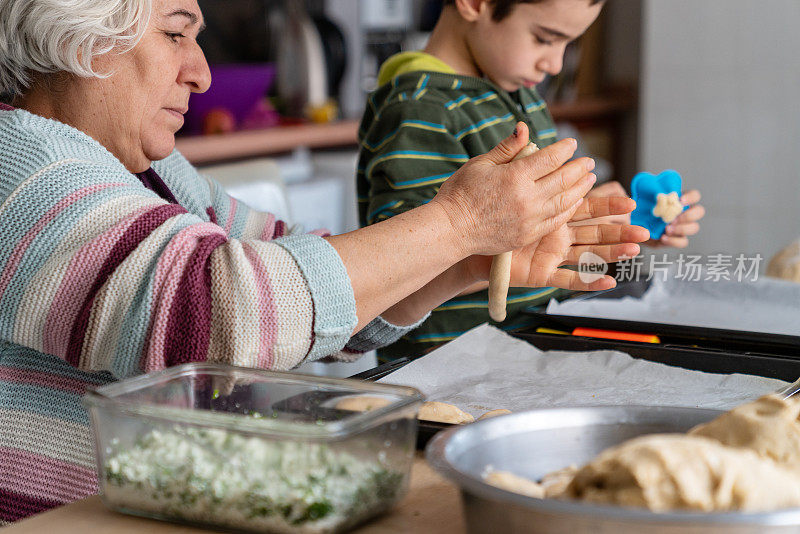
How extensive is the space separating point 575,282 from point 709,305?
53cm

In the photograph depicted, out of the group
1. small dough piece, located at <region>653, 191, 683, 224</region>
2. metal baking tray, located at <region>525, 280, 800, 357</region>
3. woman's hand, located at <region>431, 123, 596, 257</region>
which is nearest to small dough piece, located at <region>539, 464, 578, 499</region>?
woman's hand, located at <region>431, 123, 596, 257</region>

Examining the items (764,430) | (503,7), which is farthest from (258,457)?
(503,7)

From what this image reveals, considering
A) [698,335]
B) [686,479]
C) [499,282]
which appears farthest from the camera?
[698,335]

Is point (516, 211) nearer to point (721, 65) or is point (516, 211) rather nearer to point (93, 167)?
point (93, 167)

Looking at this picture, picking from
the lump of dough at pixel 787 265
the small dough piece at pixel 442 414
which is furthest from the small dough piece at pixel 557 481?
the lump of dough at pixel 787 265

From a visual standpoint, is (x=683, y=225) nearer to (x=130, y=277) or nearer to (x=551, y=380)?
(x=551, y=380)

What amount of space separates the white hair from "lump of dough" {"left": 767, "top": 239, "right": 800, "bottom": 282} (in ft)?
4.02

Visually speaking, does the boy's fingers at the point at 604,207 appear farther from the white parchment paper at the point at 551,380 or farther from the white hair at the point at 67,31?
the white hair at the point at 67,31

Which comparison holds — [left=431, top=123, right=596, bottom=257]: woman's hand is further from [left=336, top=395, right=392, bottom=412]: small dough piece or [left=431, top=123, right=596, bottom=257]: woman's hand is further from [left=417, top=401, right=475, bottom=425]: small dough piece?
[left=336, top=395, right=392, bottom=412]: small dough piece

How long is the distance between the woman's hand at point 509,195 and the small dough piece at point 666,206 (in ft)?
1.59

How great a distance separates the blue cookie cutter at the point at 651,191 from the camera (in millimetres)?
Result: 1494

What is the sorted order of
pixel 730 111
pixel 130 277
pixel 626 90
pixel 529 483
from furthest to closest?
1. pixel 626 90
2. pixel 730 111
3. pixel 130 277
4. pixel 529 483

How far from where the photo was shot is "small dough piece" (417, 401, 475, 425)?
3.06 feet

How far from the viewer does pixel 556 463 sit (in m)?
0.73
